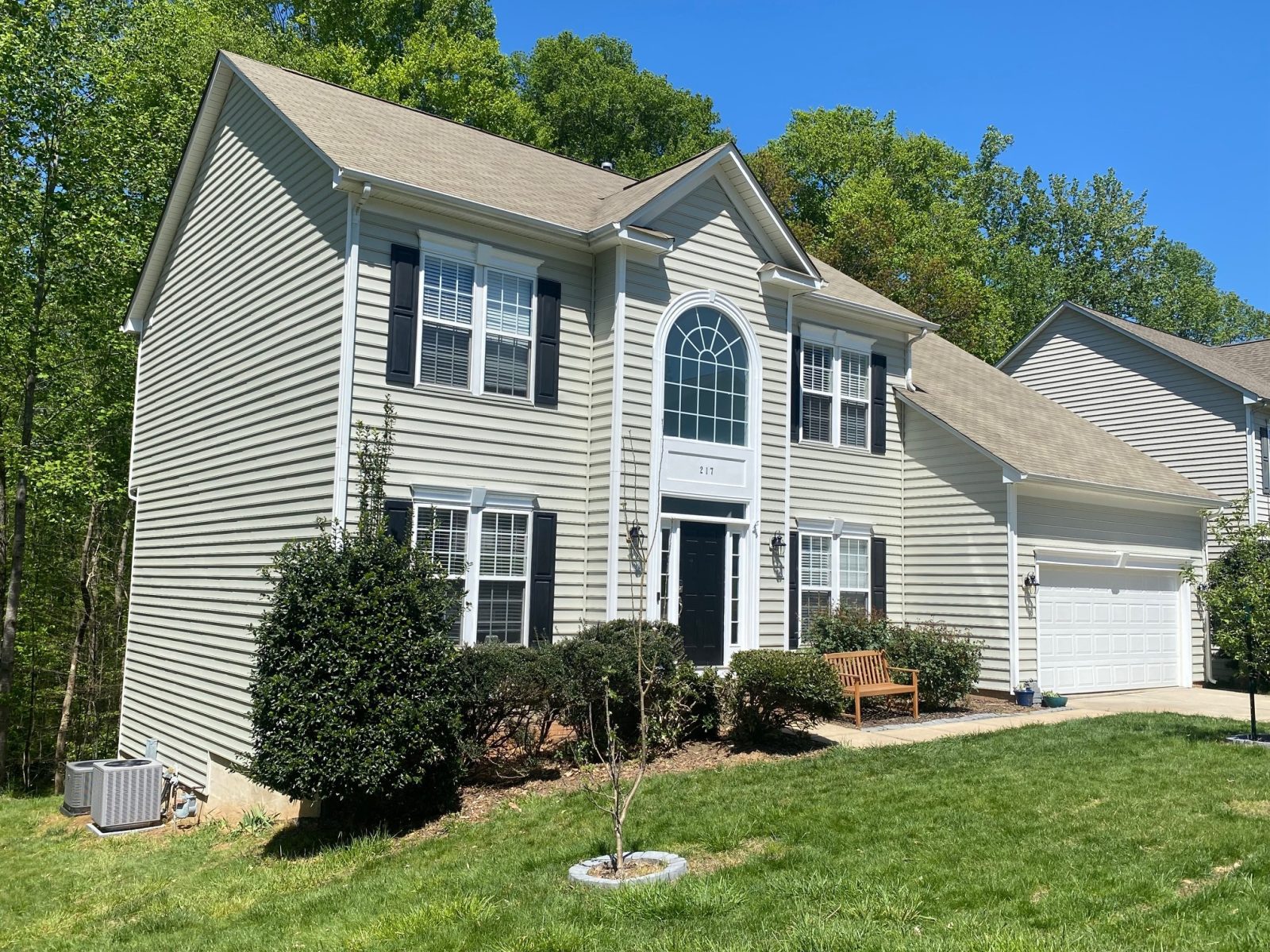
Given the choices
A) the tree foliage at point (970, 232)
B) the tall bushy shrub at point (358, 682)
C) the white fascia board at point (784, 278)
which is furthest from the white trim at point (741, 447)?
the tree foliage at point (970, 232)

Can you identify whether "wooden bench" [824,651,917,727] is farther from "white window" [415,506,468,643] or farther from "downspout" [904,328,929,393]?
"downspout" [904,328,929,393]

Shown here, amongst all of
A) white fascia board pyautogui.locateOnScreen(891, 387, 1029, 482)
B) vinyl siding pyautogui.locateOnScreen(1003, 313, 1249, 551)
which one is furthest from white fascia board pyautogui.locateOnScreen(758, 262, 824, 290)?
vinyl siding pyautogui.locateOnScreen(1003, 313, 1249, 551)

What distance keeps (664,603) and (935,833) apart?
229 inches

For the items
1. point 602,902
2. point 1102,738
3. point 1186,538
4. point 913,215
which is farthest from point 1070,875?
point 913,215

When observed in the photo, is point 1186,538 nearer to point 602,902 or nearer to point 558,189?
point 558,189

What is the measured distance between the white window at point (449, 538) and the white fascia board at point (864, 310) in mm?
6473

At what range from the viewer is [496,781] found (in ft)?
33.1

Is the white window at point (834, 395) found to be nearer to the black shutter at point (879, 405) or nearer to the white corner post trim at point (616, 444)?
the black shutter at point (879, 405)

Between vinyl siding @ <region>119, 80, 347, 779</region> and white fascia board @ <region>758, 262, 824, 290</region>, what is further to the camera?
white fascia board @ <region>758, 262, 824, 290</region>

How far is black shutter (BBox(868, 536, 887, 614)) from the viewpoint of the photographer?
1612 cm

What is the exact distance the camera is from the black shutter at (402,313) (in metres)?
11.1

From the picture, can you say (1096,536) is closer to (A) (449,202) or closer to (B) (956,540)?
(B) (956,540)

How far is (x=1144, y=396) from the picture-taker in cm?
2247

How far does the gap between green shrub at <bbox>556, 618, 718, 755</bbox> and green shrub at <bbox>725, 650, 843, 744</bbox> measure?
0.39 m
